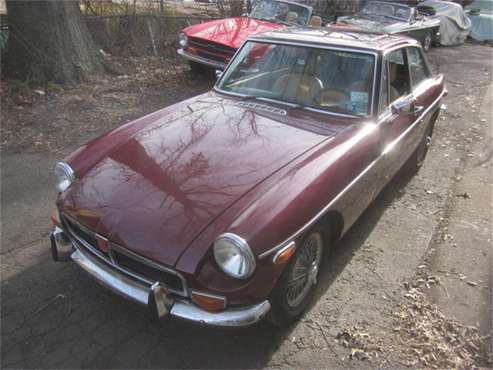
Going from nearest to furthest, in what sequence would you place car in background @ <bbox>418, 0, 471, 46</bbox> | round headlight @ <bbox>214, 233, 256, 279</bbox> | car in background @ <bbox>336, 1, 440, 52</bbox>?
round headlight @ <bbox>214, 233, 256, 279</bbox>, car in background @ <bbox>336, 1, 440, 52</bbox>, car in background @ <bbox>418, 0, 471, 46</bbox>

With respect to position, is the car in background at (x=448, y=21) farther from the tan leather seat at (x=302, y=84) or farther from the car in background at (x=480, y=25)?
the tan leather seat at (x=302, y=84)

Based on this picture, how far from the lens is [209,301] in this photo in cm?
221

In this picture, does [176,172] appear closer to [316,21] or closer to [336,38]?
[336,38]

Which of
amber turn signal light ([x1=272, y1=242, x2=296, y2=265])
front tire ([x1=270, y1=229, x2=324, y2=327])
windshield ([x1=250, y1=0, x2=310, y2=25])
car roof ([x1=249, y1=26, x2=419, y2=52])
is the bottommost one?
front tire ([x1=270, y1=229, x2=324, y2=327])

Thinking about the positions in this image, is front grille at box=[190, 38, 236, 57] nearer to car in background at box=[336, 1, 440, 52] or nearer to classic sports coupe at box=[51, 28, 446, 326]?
classic sports coupe at box=[51, 28, 446, 326]

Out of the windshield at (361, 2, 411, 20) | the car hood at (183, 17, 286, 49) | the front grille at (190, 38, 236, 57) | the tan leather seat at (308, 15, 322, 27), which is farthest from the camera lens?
the windshield at (361, 2, 411, 20)

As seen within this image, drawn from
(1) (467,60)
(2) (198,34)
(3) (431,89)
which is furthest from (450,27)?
(3) (431,89)

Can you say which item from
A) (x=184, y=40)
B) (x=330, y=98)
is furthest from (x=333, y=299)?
(x=184, y=40)

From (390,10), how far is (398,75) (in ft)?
29.0

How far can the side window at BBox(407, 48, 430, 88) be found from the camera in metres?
4.27

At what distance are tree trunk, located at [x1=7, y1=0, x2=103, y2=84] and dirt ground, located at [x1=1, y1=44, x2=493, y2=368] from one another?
1729 millimetres

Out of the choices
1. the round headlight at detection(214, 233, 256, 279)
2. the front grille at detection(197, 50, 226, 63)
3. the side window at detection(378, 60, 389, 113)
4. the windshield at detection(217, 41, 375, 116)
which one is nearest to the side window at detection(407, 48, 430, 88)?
the side window at detection(378, 60, 389, 113)

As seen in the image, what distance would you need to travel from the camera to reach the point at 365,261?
134 inches

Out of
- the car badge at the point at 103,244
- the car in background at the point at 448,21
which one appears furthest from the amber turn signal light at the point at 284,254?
the car in background at the point at 448,21
